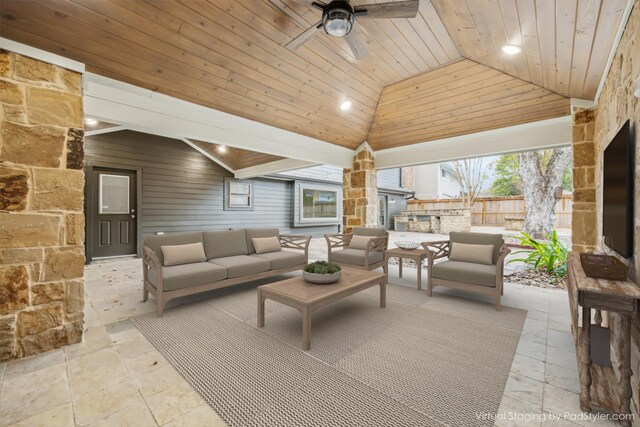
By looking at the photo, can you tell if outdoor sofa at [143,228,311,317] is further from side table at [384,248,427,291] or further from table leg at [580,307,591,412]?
table leg at [580,307,591,412]

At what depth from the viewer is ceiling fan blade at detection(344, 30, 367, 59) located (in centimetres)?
285

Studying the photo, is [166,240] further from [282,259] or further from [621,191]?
[621,191]

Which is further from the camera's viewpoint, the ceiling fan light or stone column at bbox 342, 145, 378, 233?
stone column at bbox 342, 145, 378, 233

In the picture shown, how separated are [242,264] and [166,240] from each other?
109cm

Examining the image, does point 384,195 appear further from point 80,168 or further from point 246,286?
point 80,168

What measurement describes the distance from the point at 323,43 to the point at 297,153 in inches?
84.2

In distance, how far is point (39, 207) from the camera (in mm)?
2479

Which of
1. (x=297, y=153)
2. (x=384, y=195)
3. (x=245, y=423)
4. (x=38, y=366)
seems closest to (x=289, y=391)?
(x=245, y=423)

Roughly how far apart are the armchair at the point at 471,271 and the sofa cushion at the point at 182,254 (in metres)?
3.30

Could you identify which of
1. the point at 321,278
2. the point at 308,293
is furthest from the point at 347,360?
the point at 321,278

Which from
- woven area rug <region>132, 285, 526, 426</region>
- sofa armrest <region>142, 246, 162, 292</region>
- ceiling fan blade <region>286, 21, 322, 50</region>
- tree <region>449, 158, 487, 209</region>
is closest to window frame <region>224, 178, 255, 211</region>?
sofa armrest <region>142, 246, 162, 292</region>

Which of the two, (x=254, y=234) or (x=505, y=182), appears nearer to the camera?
(x=254, y=234)

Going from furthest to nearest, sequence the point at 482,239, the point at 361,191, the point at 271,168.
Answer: the point at 271,168 < the point at 361,191 < the point at 482,239

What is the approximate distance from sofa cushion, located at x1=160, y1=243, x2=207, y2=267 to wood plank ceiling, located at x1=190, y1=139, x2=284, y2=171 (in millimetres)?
3710
